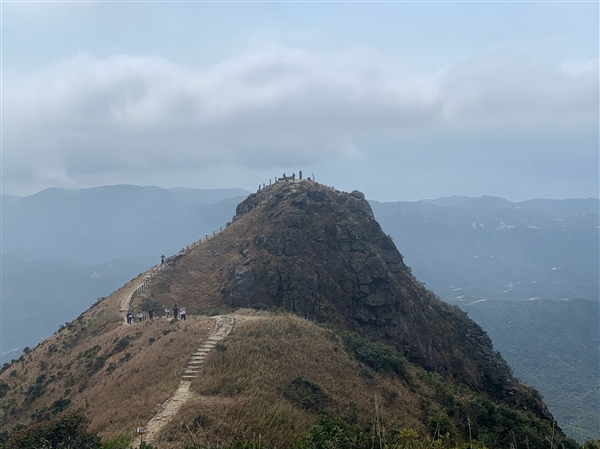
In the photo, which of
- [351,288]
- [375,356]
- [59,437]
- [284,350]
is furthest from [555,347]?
[59,437]

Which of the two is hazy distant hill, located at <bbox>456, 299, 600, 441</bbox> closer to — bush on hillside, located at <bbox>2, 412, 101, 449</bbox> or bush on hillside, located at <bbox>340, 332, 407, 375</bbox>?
bush on hillside, located at <bbox>340, 332, 407, 375</bbox>

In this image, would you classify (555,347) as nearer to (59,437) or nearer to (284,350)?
(284,350)

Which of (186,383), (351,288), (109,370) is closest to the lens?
(186,383)

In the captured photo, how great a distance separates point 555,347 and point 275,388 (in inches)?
4820

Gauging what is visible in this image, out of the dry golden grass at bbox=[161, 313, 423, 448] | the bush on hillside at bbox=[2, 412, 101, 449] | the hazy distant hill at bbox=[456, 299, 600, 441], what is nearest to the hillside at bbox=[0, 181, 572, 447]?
the dry golden grass at bbox=[161, 313, 423, 448]

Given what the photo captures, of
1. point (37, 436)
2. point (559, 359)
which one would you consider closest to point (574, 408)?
point (559, 359)

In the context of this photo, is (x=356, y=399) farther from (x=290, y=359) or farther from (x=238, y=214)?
(x=238, y=214)

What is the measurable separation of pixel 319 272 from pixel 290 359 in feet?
92.6

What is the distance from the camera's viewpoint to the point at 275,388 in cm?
2302

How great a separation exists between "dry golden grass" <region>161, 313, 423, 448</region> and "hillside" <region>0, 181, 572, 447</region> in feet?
0.31

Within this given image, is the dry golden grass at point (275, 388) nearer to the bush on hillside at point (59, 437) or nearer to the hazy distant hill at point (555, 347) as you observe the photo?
Result: the bush on hillside at point (59, 437)

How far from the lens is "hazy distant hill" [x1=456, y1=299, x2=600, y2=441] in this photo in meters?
77.5

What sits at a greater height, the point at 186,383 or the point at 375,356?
the point at 186,383

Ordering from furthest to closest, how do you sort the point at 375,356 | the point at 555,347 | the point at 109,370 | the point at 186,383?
the point at 555,347 < the point at 375,356 < the point at 109,370 < the point at 186,383
